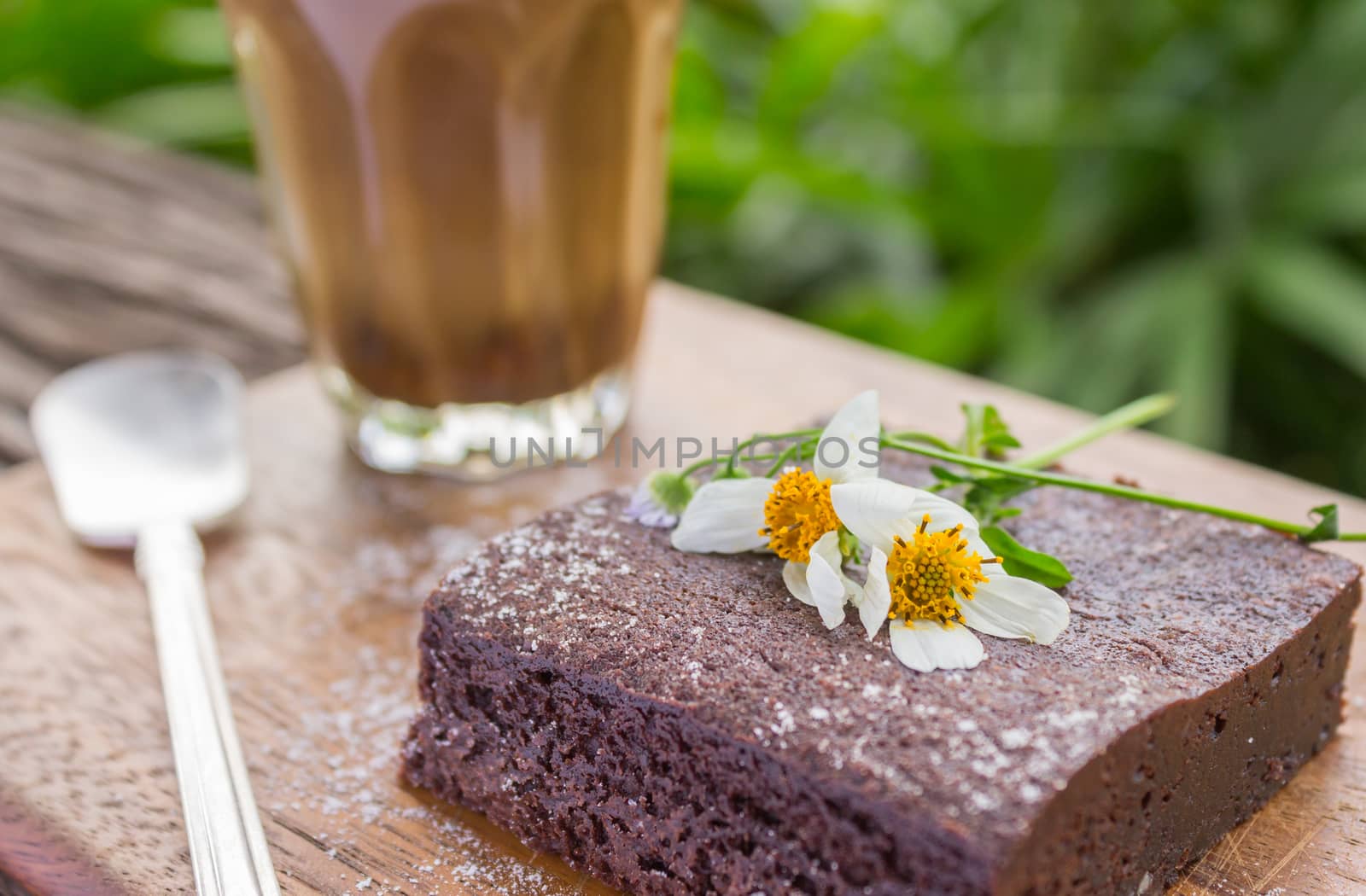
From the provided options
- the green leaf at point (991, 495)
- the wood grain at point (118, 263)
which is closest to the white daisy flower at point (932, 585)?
the green leaf at point (991, 495)

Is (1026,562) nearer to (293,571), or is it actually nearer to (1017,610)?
(1017,610)

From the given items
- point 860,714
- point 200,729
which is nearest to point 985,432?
point 860,714

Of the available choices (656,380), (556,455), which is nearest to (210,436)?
(556,455)

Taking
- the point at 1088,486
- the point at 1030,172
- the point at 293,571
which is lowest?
the point at 293,571

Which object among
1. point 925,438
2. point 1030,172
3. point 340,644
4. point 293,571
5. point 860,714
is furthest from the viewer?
point 1030,172

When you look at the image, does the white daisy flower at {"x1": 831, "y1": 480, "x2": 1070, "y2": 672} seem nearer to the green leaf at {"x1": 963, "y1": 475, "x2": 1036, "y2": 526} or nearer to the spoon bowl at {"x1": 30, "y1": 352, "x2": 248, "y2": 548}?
the green leaf at {"x1": 963, "y1": 475, "x2": 1036, "y2": 526}

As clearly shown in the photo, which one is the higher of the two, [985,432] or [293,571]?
[985,432]

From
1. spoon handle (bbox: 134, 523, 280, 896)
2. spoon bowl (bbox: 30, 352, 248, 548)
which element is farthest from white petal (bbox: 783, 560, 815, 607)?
spoon bowl (bbox: 30, 352, 248, 548)

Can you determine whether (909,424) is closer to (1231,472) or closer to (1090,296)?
(1231,472)
